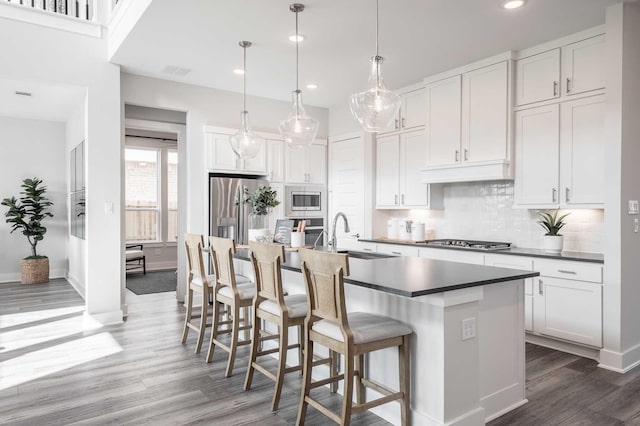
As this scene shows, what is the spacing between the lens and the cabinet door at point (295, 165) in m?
6.19

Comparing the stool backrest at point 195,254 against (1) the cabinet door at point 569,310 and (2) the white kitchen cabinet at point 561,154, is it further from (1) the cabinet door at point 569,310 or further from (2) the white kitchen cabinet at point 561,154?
(2) the white kitchen cabinet at point 561,154

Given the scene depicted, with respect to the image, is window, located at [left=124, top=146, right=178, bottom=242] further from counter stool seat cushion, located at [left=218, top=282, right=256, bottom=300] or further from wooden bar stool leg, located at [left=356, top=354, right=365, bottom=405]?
wooden bar stool leg, located at [left=356, top=354, right=365, bottom=405]

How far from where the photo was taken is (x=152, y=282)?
7.33m

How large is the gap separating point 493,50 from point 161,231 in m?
7.34

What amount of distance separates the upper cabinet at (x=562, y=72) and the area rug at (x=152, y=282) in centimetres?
560

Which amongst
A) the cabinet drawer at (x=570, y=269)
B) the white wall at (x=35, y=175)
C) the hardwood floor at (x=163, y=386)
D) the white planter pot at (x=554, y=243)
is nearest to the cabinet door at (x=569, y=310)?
the cabinet drawer at (x=570, y=269)

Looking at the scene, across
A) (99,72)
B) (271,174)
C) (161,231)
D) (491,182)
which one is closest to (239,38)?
(99,72)

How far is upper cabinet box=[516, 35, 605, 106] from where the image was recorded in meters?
3.68

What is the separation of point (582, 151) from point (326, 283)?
9.57 ft

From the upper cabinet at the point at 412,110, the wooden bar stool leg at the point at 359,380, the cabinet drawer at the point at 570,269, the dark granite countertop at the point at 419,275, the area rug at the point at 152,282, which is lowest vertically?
the area rug at the point at 152,282

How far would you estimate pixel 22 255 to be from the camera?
7477 millimetres

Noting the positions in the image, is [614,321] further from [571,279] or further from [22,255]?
[22,255]

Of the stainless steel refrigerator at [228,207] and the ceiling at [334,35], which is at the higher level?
the ceiling at [334,35]

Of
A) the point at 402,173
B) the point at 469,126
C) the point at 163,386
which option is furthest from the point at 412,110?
the point at 163,386
